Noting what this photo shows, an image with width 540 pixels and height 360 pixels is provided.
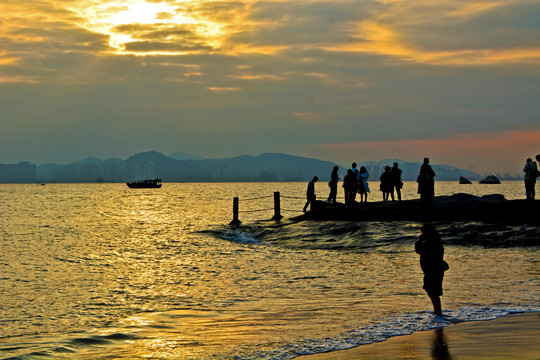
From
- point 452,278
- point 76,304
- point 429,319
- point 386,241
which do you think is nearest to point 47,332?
point 76,304

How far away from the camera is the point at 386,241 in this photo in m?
26.2

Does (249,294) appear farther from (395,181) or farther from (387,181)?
(387,181)

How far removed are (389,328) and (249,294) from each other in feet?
20.4

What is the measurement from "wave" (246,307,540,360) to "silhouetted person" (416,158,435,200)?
1545 centimetres

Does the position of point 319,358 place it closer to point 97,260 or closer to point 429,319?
point 429,319

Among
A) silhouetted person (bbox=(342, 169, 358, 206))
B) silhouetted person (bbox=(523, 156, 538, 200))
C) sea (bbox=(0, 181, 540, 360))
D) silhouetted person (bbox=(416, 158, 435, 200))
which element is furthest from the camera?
silhouetted person (bbox=(342, 169, 358, 206))

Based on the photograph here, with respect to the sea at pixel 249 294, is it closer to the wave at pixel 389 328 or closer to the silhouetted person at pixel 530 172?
the wave at pixel 389 328

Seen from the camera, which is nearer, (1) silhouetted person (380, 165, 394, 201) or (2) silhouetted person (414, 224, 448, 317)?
(2) silhouetted person (414, 224, 448, 317)

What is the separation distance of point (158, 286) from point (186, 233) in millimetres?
23137

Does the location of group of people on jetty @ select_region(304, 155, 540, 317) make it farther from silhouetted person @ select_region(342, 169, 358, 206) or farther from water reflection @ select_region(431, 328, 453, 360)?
water reflection @ select_region(431, 328, 453, 360)

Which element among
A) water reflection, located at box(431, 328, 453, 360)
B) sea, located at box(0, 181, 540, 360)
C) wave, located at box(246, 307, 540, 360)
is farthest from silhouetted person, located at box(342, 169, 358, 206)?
water reflection, located at box(431, 328, 453, 360)

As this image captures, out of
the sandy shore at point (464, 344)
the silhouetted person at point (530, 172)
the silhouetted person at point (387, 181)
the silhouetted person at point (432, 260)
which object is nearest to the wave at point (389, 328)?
the sandy shore at point (464, 344)

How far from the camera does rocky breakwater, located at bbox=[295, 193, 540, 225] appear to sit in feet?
85.4

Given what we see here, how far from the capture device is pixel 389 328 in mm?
11234
